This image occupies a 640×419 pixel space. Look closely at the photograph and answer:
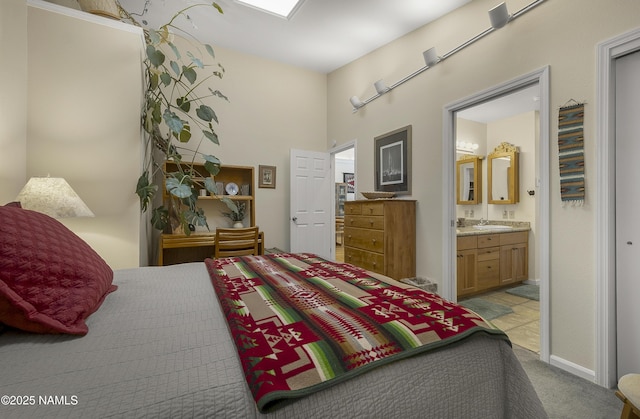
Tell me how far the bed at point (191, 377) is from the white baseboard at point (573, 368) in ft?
4.58

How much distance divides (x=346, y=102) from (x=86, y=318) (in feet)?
13.4

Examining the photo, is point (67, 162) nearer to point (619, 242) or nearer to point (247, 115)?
point (247, 115)

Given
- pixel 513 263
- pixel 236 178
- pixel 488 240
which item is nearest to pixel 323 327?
pixel 488 240

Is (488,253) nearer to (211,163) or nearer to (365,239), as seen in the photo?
(365,239)

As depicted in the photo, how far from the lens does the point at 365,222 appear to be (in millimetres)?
3148

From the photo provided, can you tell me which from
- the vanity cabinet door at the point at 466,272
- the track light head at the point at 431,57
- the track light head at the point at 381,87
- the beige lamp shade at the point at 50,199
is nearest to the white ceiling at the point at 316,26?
the track light head at the point at 431,57

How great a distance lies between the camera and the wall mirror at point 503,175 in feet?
13.6

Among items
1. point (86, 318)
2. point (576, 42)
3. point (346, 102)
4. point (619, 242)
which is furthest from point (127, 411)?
point (346, 102)

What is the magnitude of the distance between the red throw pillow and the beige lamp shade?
963 mm

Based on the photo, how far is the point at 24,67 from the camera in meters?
2.14

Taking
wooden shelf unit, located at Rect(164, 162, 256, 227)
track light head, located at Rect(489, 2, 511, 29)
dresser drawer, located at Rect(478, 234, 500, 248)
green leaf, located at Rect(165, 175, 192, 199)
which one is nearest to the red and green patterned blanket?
green leaf, located at Rect(165, 175, 192, 199)

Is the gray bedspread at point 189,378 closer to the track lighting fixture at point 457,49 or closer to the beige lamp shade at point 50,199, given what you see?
the beige lamp shade at point 50,199

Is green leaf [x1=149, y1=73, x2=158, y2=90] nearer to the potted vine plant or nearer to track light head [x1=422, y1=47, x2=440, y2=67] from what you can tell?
the potted vine plant

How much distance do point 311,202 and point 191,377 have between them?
376 cm
